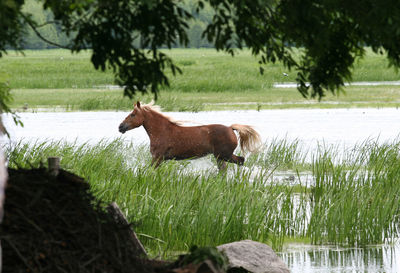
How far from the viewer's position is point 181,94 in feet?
139

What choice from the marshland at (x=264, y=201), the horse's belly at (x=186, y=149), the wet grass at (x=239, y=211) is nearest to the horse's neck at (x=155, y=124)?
the horse's belly at (x=186, y=149)

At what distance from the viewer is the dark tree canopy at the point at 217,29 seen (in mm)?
6156

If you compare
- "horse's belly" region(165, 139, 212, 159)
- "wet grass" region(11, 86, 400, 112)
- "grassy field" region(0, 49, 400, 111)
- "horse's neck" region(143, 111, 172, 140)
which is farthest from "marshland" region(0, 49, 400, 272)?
"grassy field" region(0, 49, 400, 111)

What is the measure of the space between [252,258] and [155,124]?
678cm

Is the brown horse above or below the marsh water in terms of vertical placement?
above

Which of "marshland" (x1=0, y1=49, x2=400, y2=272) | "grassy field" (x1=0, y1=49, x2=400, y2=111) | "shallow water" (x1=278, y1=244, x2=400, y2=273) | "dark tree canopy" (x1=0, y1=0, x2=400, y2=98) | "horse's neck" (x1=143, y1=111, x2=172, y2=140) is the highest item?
"dark tree canopy" (x1=0, y1=0, x2=400, y2=98)

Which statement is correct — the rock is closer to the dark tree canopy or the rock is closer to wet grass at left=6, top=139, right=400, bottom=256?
wet grass at left=6, top=139, right=400, bottom=256

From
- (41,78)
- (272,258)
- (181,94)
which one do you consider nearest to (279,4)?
(272,258)

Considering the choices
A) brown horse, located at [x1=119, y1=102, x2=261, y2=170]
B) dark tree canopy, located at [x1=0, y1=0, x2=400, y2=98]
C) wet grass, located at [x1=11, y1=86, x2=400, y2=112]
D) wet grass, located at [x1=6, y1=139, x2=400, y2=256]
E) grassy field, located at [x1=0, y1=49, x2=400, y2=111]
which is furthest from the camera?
grassy field, located at [x1=0, y1=49, x2=400, y2=111]

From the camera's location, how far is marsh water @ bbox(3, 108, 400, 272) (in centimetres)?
1085

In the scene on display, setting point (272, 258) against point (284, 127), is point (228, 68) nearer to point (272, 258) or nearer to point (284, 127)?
point (284, 127)

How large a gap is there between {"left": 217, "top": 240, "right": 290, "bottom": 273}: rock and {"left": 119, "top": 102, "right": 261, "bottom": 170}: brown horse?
6137mm

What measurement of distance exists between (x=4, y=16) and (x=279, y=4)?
255 centimetres

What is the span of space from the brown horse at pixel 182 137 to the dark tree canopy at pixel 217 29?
8.05m
